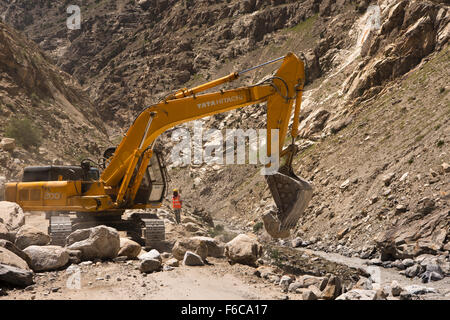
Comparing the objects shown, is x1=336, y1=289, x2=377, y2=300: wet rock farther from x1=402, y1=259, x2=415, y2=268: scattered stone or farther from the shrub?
the shrub

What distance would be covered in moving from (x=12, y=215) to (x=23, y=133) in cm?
1534

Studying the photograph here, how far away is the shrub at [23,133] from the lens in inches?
982

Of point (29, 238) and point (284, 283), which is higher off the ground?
point (29, 238)

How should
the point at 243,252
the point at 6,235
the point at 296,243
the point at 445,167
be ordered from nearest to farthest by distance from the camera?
the point at 6,235
the point at 243,252
the point at 445,167
the point at 296,243

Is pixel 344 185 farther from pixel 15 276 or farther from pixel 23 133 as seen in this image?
pixel 23 133

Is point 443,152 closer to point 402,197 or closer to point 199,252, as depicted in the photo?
point 402,197

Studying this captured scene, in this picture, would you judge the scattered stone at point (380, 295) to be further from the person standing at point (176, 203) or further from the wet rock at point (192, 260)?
the person standing at point (176, 203)

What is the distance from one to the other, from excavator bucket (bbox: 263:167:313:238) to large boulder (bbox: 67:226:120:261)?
3.36m

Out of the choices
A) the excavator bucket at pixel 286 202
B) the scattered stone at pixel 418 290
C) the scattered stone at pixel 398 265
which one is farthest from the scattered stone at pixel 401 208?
the scattered stone at pixel 418 290

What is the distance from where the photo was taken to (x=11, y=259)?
777 centimetres

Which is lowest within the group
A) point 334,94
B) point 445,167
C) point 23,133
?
point 445,167

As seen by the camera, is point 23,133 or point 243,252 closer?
point 243,252

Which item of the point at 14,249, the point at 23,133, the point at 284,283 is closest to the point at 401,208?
the point at 284,283
